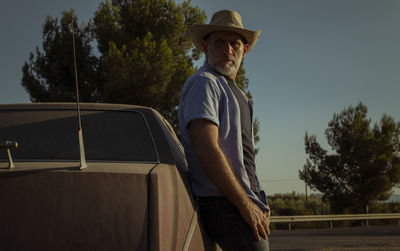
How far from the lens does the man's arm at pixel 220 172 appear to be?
1854mm

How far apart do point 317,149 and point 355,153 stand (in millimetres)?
3054

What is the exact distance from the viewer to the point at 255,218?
1892 mm

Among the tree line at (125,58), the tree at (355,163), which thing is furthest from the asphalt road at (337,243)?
the tree at (355,163)

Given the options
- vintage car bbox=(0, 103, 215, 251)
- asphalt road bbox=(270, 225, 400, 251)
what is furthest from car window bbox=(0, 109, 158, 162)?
asphalt road bbox=(270, 225, 400, 251)

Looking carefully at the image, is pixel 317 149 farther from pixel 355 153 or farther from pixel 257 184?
pixel 257 184

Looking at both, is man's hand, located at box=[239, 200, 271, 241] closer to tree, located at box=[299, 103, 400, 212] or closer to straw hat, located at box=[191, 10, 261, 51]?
straw hat, located at box=[191, 10, 261, 51]

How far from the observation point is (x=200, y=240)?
1.86 m

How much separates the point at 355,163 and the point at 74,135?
3351cm

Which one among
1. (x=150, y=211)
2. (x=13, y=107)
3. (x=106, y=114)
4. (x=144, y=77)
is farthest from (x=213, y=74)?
(x=144, y=77)

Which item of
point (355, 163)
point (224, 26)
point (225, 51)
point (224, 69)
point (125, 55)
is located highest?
point (125, 55)

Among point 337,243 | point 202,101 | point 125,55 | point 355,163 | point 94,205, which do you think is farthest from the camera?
point 355,163

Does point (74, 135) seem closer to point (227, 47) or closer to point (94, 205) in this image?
point (94, 205)

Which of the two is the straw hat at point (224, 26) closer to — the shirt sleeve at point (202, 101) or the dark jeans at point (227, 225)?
the shirt sleeve at point (202, 101)

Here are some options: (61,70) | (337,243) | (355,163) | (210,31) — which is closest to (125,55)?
(61,70)
